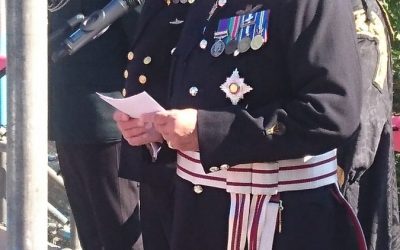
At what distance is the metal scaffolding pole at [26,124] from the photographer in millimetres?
2320

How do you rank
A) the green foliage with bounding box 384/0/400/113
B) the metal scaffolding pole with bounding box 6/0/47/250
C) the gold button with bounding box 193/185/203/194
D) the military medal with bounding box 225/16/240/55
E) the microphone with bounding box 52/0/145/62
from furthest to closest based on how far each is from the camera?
1. the green foliage with bounding box 384/0/400/113
2. the microphone with bounding box 52/0/145/62
3. the metal scaffolding pole with bounding box 6/0/47/250
4. the gold button with bounding box 193/185/203/194
5. the military medal with bounding box 225/16/240/55

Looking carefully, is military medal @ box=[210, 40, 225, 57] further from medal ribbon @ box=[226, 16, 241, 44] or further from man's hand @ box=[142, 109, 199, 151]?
man's hand @ box=[142, 109, 199, 151]

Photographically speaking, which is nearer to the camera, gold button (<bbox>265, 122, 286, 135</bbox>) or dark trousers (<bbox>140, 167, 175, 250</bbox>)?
gold button (<bbox>265, 122, 286, 135</bbox>)

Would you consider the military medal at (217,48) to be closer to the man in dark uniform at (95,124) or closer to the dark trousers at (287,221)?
the dark trousers at (287,221)

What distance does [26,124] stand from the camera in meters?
2.37

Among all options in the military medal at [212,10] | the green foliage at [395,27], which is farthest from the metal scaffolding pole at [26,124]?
the green foliage at [395,27]

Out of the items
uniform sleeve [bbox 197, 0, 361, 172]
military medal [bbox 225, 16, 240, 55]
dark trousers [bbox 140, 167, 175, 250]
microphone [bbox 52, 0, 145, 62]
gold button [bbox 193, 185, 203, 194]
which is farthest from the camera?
microphone [bbox 52, 0, 145, 62]

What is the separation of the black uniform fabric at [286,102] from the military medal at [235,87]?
0.03 feet

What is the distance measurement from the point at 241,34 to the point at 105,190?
1.35 meters

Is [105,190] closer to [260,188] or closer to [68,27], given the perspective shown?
[68,27]

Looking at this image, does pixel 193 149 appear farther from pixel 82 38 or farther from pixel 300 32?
pixel 82 38

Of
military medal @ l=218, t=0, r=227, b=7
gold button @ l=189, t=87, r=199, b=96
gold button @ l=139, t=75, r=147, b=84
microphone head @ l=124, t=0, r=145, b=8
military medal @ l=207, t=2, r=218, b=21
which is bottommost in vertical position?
gold button @ l=189, t=87, r=199, b=96

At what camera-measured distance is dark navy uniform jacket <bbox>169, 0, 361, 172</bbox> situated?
193 cm

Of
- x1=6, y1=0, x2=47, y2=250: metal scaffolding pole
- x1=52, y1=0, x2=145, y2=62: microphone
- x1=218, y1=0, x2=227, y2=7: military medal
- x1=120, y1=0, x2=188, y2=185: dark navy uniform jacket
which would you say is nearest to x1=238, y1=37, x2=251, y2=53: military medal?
x1=218, y1=0, x2=227, y2=7: military medal
